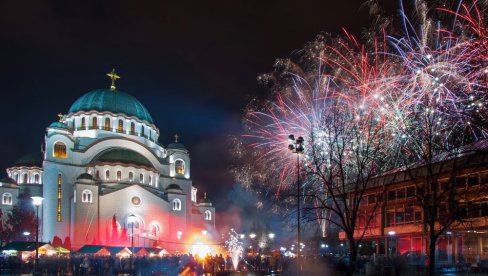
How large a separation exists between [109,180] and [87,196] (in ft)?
15.2

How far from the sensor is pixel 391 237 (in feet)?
147

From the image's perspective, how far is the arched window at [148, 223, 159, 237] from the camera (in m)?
71.0

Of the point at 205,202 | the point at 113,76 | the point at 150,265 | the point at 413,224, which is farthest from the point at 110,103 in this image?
the point at 413,224

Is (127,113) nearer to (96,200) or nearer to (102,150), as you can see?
(102,150)

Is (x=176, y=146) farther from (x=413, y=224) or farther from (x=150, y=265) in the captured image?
(x=413, y=224)

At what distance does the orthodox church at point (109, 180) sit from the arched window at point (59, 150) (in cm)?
9

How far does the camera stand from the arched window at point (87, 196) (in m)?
67.1

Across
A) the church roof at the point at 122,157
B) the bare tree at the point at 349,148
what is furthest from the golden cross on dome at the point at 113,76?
the bare tree at the point at 349,148

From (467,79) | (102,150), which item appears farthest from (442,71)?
(102,150)

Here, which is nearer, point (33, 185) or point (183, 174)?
point (33, 185)

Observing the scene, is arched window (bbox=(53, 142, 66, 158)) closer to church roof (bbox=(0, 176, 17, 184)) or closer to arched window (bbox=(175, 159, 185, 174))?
church roof (bbox=(0, 176, 17, 184))

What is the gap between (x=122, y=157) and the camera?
239ft

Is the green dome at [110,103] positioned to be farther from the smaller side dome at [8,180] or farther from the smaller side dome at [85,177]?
the smaller side dome at [85,177]

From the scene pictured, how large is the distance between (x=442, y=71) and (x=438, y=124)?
9.49ft
